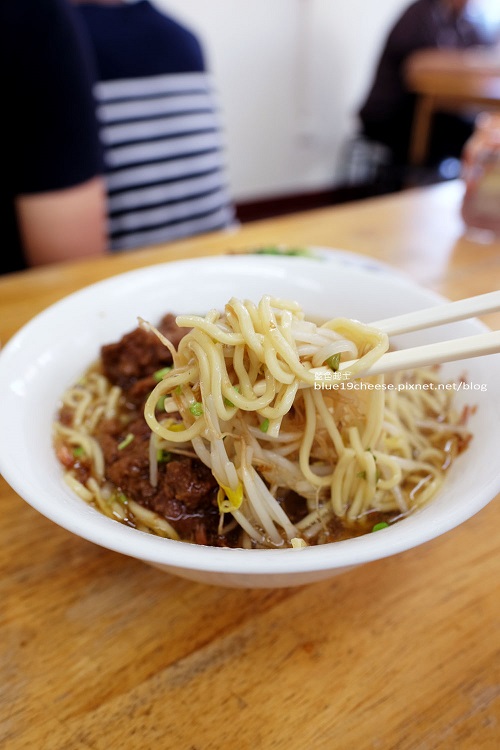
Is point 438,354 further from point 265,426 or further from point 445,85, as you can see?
→ point 445,85

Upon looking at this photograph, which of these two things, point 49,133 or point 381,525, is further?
point 49,133

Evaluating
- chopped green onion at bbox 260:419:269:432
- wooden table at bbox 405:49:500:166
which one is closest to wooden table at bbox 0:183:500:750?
chopped green onion at bbox 260:419:269:432

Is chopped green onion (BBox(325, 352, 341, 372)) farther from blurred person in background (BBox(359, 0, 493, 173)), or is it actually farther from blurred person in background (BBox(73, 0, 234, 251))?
blurred person in background (BBox(359, 0, 493, 173))

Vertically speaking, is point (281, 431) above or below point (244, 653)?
above

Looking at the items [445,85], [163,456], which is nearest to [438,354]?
[163,456]

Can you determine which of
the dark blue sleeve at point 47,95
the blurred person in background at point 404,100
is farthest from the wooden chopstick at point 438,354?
the blurred person in background at point 404,100
